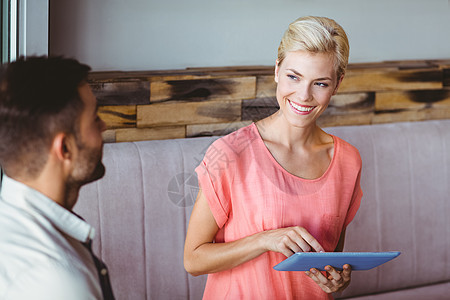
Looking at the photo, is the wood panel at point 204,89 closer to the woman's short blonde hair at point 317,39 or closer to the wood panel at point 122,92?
the wood panel at point 122,92

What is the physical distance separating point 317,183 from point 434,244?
1231 mm

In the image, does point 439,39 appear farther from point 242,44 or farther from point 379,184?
point 242,44

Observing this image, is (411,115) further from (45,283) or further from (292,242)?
(45,283)

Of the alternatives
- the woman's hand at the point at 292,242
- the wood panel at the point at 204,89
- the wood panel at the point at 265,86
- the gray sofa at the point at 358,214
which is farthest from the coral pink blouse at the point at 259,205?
the wood panel at the point at 265,86

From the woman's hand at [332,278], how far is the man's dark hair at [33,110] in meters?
0.82

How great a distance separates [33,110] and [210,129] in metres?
1.48

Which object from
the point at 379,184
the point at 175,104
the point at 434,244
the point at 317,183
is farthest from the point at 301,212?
the point at 434,244

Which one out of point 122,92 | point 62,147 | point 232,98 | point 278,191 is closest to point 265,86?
point 232,98

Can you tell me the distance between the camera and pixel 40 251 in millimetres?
799

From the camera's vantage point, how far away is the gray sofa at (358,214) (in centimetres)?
203

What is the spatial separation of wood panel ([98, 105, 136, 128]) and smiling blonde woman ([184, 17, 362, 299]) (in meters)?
0.67

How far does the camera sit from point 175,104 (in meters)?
2.21

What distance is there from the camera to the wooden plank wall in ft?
7.04

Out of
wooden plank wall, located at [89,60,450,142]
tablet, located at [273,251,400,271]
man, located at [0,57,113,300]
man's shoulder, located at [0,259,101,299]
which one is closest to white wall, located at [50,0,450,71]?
wooden plank wall, located at [89,60,450,142]
